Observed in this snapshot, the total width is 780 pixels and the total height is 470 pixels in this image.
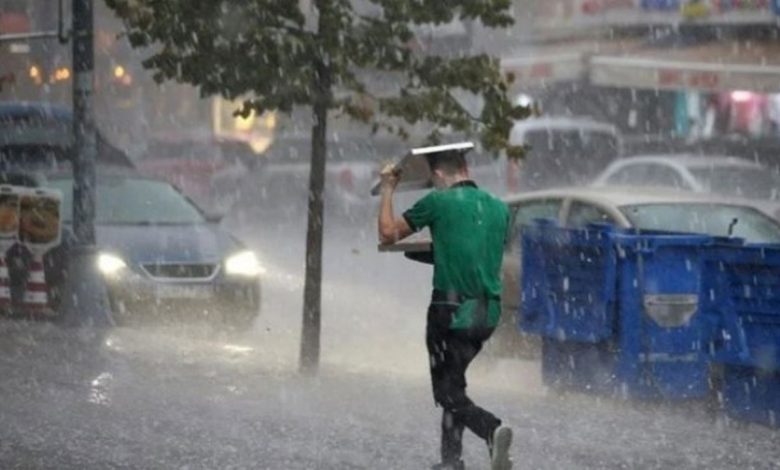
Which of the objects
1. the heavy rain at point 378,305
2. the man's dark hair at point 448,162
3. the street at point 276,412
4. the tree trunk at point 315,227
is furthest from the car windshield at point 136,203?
the man's dark hair at point 448,162

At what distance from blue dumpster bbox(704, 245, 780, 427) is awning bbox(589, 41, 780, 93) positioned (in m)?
17.9

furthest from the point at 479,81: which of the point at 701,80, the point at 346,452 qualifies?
Answer: the point at 701,80

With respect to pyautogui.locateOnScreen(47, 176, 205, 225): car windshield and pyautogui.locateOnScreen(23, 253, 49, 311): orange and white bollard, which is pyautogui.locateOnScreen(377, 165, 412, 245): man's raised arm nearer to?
pyautogui.locateOnScreen(23, 253, 49, 311): orange and white bollard

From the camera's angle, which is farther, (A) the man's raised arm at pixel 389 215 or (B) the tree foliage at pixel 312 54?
(B) the tree foliage at pixel 312 54

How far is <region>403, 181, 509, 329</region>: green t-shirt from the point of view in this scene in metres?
9.80

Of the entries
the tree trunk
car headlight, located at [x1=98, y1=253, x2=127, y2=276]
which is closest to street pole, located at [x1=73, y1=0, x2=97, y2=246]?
car headlight, located at [x1=98, y1=253, x2=127, y2=276]

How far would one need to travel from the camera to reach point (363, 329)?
19.8 metres

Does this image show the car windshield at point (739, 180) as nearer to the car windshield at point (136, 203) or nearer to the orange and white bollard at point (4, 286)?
→ the car windshield at point (136, 203)

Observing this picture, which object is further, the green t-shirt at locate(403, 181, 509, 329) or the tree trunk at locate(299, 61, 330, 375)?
the tree trunk at locate(299, 61, 330, 375)

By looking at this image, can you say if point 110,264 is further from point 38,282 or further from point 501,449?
point 501,449

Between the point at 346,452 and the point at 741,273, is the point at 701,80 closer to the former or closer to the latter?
the point at 741,273

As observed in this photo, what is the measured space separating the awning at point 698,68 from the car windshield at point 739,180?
14.1 ft

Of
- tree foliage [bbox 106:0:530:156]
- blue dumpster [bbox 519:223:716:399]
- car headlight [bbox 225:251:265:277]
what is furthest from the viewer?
car headlight [bbox 225:251:265:277]

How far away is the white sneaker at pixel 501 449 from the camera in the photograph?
9570 millimetres
